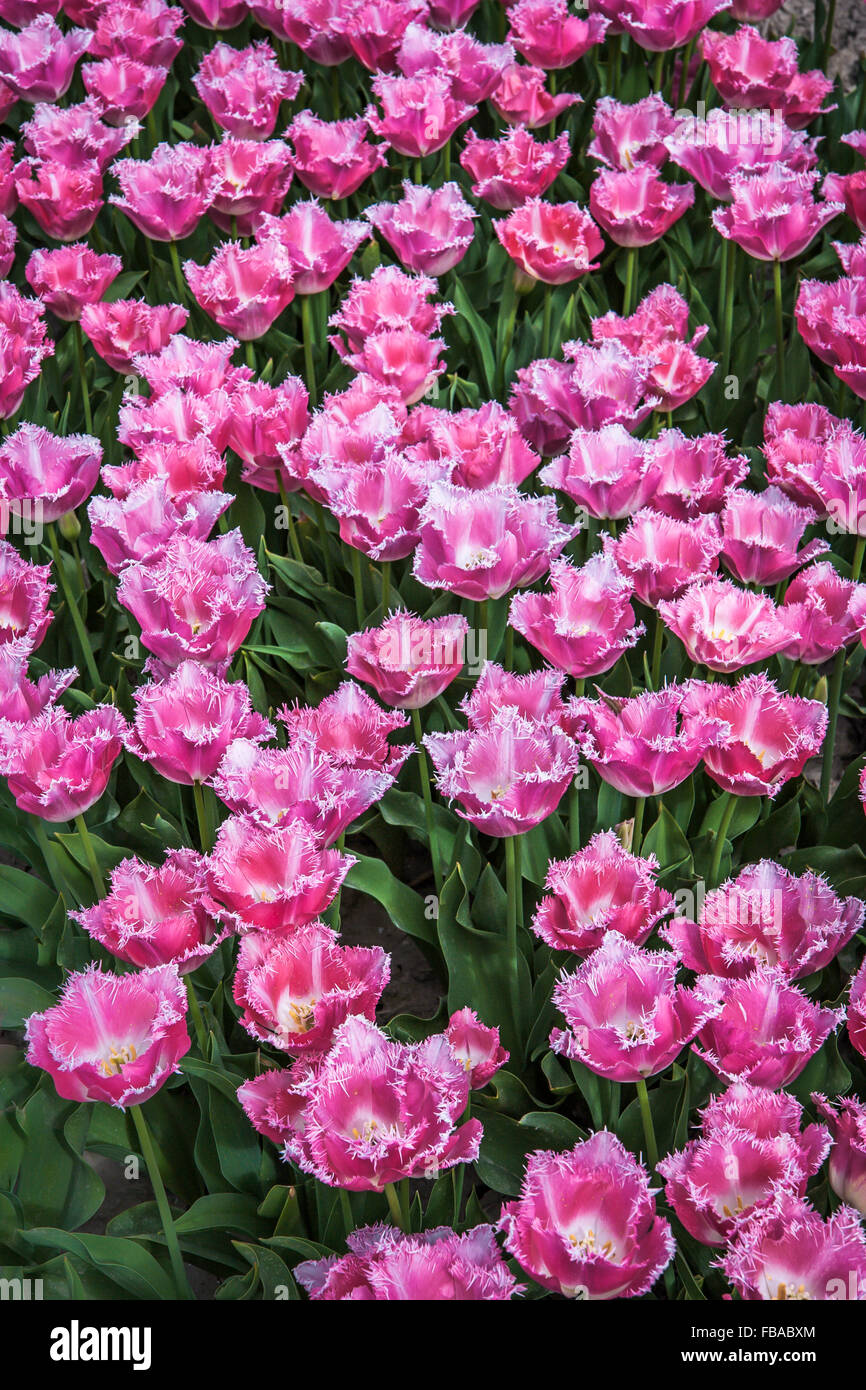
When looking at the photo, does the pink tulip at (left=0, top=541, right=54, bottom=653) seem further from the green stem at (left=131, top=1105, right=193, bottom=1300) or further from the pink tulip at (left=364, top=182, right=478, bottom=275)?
the pink tulip at (left=364, top=182, right=478, bottom=275)

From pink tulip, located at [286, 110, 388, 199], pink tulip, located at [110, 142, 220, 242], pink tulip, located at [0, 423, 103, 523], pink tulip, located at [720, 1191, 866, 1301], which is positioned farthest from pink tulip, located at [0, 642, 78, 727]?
pink tulip, located at [286, 110, 388, 199]

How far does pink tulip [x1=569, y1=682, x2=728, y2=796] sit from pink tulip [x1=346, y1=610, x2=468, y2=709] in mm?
185

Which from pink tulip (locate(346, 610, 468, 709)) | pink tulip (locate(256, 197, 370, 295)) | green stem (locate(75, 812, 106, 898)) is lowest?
green stem (locate(75, 812, 106, 898))

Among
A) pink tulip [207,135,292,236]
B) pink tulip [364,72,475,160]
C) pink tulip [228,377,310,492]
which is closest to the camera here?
pink tulip [228,377,310,492]

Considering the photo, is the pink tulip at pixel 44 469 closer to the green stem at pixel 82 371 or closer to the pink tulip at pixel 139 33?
the green stem at pixel 82 371

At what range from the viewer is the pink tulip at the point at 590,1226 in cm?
99

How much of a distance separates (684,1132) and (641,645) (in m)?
0.76

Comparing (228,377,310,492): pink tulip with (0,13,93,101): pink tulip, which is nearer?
(228,377,310,492): pink tulip

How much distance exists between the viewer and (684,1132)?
1318 mm

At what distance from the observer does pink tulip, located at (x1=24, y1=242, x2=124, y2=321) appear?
7.02ft

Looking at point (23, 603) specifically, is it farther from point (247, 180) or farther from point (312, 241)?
point (247, 180)

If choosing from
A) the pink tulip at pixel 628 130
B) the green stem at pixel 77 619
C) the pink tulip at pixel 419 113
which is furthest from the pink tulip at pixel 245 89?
the green stem at pixel 77 619
